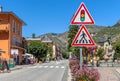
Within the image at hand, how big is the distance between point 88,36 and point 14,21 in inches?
2202

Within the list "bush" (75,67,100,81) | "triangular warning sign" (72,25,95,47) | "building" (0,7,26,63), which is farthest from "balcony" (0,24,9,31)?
"triangular warning sign" (72,25,95,47)

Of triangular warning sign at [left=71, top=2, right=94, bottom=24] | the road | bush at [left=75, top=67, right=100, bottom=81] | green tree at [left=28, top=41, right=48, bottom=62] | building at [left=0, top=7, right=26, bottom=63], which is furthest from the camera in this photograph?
green tree at [left=28, top=41, right=48, bottom=62]

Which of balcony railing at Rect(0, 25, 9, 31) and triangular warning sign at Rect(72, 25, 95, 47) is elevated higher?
balcony railing at Rect(0, 25, 9, 31)

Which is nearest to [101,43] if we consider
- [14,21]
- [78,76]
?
[14,21]

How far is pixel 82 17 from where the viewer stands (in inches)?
350

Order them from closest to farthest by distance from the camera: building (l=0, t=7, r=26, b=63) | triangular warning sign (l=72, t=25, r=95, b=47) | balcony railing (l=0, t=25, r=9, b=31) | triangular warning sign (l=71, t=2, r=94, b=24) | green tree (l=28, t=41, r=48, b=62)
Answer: triangular warning sign (l=71, t=2, r=94, b=24)
triangular warning sign (l=72, t=25, r=95, b=47)
balcony railing (l=0, t=25, r=9, b=31)
building (l=0, t=7, r=26, b=63)
green tree (l=28, t=41, r=48, b=62)

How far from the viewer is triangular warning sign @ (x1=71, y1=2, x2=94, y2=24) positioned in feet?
29.0

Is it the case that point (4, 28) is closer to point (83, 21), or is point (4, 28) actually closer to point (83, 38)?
point (83, 38)

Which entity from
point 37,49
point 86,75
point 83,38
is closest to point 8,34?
point 37,49

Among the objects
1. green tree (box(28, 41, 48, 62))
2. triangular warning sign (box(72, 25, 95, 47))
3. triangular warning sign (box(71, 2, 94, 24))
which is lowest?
triangular warning sign (box(72, 25, 95, 47))

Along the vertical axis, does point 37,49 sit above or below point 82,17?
above

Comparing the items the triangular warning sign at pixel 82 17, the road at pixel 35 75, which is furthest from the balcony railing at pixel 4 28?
the triangular warning sign at pixel 82 17

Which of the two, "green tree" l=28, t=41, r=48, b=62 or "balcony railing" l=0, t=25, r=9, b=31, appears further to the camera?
"green tree" l=28, t=41, r=48, b=62

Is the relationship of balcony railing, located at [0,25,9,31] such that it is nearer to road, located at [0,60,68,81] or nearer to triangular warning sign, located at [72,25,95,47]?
road, located at [0,60,68,81]
